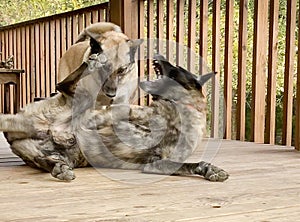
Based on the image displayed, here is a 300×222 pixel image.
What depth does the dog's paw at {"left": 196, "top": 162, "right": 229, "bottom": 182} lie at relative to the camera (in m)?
1.69

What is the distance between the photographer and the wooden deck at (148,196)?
1.22m

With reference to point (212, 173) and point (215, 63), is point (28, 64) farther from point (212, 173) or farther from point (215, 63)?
point (212, 173)

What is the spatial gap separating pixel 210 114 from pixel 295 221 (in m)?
2.33

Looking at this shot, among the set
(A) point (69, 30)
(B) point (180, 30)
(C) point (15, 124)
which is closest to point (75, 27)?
(A) point (69, 30)

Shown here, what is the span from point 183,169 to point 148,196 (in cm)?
37

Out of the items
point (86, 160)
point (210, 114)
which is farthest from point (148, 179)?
point (210, 114)

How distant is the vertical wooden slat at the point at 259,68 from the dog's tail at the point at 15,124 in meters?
1.64

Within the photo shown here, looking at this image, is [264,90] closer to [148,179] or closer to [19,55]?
[148,179]

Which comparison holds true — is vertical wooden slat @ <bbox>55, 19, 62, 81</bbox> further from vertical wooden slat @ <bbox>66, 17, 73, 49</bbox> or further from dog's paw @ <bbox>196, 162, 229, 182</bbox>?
dog's paw @ <bbox>196, 162, 229, 182</bbox>

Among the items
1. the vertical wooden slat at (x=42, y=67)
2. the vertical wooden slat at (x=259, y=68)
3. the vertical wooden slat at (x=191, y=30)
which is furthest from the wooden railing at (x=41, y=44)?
the vertical wooden slat at (x=259, y=68)

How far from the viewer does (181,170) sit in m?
1.79

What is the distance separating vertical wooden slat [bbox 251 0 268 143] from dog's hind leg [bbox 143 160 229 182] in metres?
1.33

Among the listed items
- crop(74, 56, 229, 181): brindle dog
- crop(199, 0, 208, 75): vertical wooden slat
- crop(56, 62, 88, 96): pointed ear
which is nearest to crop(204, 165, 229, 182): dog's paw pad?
crop(74, 56, 229, 181): brindle dog

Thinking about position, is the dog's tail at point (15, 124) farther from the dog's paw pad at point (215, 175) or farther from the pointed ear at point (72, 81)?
the dog's paw pad at point (215, 175)
